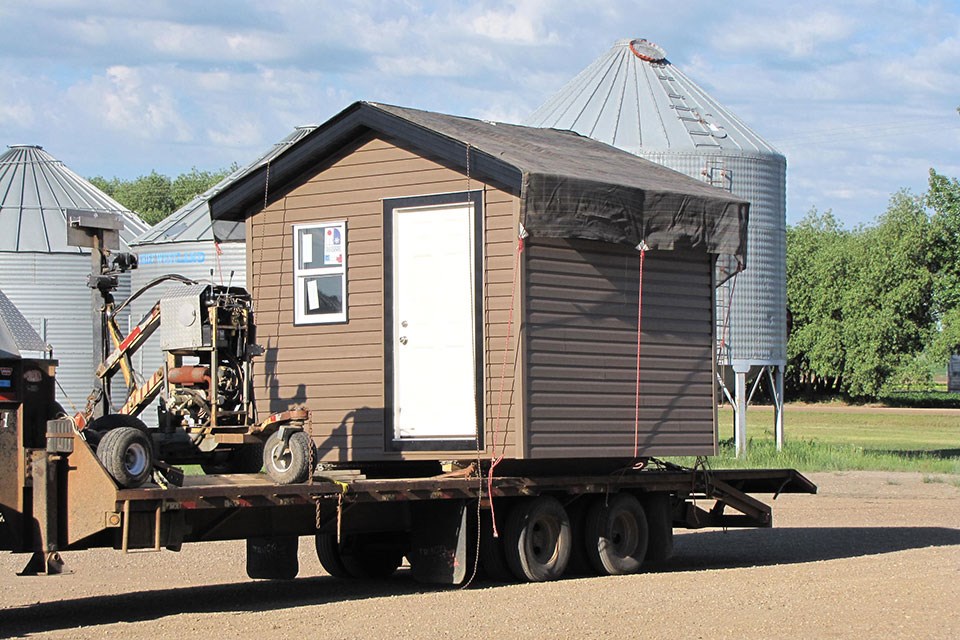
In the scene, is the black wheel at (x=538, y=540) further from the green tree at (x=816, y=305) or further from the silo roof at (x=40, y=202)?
the green tree at (x=816, y=305)

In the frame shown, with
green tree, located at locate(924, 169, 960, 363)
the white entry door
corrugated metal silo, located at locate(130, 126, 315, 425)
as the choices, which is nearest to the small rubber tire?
the white entry door

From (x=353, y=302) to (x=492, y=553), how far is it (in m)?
2.87

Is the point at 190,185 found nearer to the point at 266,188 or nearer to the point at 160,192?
the point at 160,192

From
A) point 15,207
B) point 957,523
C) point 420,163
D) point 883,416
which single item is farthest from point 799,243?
point 420,163

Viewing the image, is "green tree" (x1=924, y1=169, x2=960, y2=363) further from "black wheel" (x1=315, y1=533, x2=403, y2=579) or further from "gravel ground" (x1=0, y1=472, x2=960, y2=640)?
"black wheel" (x1=315, y1=533, x2=403, y2=579)

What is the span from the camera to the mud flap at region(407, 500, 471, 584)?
13219 millimetres

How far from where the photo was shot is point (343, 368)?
14.4 meters

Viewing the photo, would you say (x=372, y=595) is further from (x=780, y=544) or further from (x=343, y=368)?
(x=780, y=544)

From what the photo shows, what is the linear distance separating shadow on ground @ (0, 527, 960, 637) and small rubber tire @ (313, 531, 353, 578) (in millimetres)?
116

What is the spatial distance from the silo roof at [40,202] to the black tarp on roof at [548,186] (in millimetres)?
23637

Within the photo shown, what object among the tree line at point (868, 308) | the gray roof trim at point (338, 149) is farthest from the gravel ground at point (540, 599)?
the tree line at point (868, 308)

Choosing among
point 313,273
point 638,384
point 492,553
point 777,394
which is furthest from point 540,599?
point 777,394

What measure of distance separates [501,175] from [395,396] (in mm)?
2412

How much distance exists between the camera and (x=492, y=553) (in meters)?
13.5
